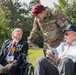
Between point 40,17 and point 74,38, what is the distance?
1067 mm

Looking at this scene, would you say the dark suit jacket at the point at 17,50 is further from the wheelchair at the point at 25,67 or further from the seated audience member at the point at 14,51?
the wheelchair at the point at 25,67

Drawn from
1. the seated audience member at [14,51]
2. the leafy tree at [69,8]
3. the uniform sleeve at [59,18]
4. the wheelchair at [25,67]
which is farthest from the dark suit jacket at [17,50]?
the leafy tree at [69,8]

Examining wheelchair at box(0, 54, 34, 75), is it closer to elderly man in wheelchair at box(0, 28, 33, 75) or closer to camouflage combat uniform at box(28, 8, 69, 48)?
elderly man in wheelchair at box(0, 28, 33, 75)

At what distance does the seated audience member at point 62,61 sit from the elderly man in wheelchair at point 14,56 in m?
0.77

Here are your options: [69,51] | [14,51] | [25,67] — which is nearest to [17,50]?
[14,51]

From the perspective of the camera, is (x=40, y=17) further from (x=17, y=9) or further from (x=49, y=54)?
(x=17, y=9)

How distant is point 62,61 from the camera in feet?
11.2

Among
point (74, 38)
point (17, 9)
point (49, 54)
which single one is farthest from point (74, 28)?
point (17, 9)

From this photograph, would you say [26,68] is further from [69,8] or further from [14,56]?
[69,8]

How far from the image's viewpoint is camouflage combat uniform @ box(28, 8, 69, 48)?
4.82 m

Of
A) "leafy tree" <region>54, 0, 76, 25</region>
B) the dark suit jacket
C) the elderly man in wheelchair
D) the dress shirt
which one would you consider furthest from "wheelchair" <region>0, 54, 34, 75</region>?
"leafy tree" <region>54, 0, 76, 25</region>

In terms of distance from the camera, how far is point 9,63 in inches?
186

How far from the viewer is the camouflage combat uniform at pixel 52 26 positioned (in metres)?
4.82

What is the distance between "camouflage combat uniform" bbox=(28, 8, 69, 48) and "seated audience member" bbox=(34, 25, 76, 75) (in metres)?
1.07
